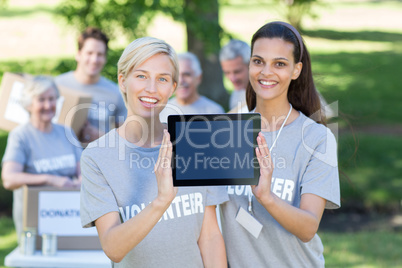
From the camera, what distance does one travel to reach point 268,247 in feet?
8.32

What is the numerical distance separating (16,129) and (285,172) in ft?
8.92

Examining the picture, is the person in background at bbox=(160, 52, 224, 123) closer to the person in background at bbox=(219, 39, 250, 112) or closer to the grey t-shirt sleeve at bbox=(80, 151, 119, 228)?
the person in background at bbox=(219, 39, 250, 112)

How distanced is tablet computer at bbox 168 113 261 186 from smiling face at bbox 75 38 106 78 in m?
3.39

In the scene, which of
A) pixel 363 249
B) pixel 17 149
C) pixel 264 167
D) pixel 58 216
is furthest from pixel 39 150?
pixel 363 249

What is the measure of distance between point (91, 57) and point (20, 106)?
101 centimetres

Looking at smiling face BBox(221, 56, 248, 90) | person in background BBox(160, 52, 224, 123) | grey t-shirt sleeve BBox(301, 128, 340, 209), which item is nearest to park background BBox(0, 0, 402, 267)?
grey t-shirt sleeve BBox(301, 128, 340, 209)

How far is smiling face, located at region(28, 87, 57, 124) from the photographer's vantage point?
4586mm

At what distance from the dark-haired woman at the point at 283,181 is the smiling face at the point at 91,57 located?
3.06 m

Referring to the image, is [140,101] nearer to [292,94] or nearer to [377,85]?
[292,94]

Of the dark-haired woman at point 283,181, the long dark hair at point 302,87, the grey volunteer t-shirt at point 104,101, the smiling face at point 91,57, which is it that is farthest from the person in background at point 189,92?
the dark-haired woman at point 283,181

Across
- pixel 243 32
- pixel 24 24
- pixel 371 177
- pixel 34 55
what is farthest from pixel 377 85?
pixel 24 24

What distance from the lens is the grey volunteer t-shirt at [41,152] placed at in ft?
14.8

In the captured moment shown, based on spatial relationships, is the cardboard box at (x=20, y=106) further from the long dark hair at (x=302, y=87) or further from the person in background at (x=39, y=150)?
the long dark hair at (x=302, y=87)

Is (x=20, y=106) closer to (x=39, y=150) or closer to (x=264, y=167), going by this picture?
(x=39, y=150)
